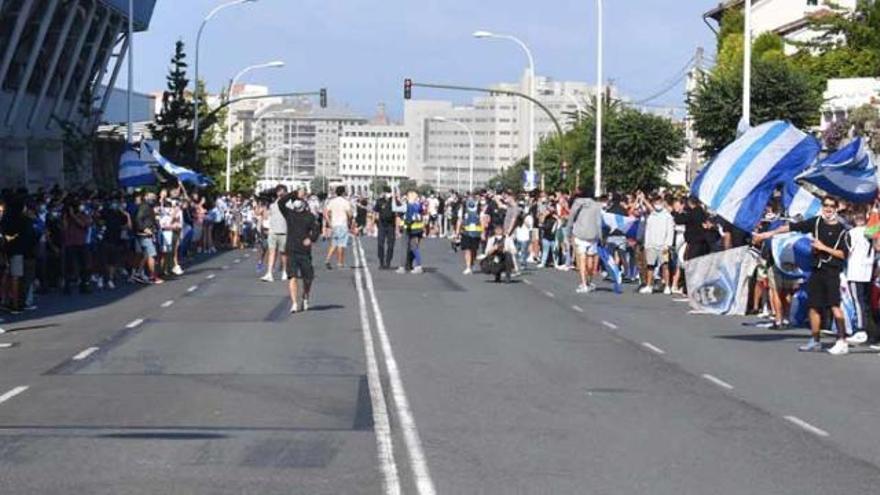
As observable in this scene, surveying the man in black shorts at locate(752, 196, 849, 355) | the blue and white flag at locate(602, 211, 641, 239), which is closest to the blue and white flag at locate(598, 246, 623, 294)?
the blue and white flag at locate(602, 211, 641, 239)

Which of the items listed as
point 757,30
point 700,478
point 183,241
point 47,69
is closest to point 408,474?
point 700,478

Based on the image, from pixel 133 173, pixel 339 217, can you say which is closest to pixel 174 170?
pixel 133 173

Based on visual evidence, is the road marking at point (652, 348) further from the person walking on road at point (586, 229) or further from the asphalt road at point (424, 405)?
the person walking on road at point (586, 229)

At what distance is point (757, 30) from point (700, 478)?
308 ft

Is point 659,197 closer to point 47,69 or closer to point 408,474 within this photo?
point 408,474

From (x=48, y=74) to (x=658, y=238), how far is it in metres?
41.6

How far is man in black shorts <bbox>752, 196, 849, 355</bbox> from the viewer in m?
20.1

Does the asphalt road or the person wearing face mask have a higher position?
the person wearing face mask

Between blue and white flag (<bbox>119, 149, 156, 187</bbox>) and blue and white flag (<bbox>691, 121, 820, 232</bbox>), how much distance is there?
21.6m

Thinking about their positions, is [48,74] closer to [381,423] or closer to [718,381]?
[718,381]

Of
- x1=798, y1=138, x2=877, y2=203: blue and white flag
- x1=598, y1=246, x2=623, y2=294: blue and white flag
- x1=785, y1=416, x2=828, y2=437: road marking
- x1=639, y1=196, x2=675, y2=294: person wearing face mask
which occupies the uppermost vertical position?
x1=798, y1=138, x2=877, y2=203: blue and white flag

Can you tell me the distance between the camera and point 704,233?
98.6 ft

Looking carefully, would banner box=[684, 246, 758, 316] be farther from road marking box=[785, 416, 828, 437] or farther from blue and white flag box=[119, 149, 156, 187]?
blue and white flag box=[119, 149, 156, 187]

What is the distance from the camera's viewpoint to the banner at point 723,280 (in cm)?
2595
